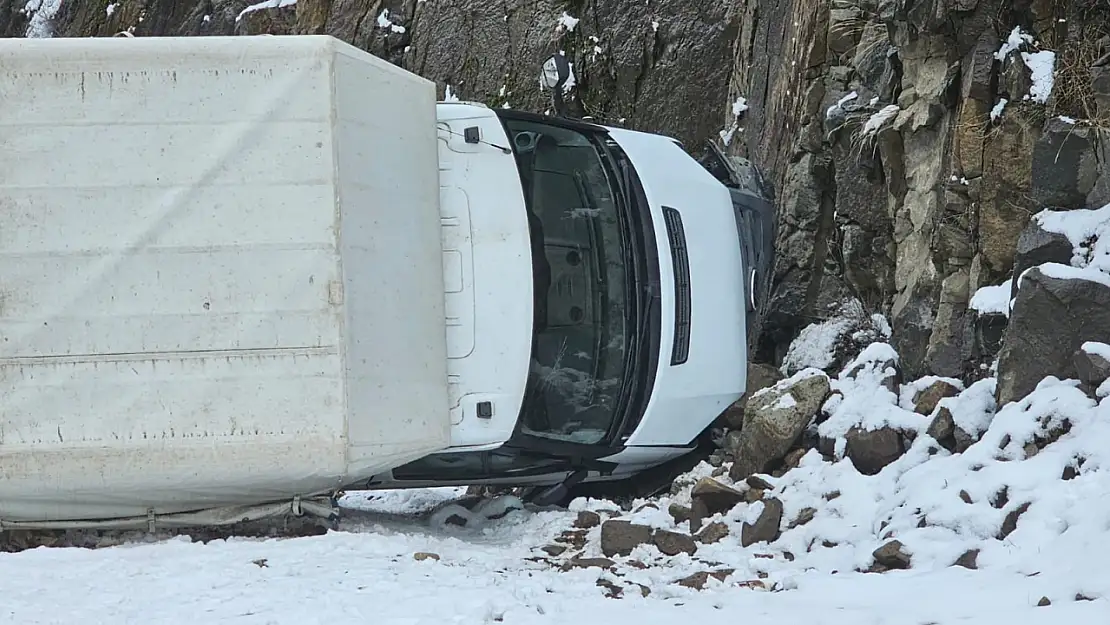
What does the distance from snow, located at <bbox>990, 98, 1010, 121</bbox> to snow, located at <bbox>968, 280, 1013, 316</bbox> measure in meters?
0.83

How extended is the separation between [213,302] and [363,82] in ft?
4.26

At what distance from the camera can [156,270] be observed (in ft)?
16.8

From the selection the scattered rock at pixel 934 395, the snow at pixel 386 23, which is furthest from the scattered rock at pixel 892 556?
the snow at pixel 386 23

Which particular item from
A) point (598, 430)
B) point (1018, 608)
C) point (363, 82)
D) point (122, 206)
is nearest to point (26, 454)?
point (122, 206)

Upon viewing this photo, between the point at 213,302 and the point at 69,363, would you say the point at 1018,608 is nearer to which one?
the point at 213,302

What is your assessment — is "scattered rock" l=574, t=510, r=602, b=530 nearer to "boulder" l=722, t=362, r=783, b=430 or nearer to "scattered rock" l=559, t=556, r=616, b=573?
"scattered rock" l=559, t=556, r=616, b=573

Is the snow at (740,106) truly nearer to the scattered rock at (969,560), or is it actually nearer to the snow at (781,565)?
the snow at (781,565)

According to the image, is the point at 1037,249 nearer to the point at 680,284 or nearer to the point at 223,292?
the point at 680,284

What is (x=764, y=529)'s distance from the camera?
5.37m

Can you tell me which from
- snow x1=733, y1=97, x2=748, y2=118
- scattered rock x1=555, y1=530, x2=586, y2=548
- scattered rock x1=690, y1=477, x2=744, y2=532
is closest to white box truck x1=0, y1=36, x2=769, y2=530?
scattered rock x1=555, y1=530, x2=586, y2=548

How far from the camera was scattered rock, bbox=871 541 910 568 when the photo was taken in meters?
4.69

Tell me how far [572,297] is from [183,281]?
6.80ft

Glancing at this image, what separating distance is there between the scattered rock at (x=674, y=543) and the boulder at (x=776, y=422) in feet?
2.94

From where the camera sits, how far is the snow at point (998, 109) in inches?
223
